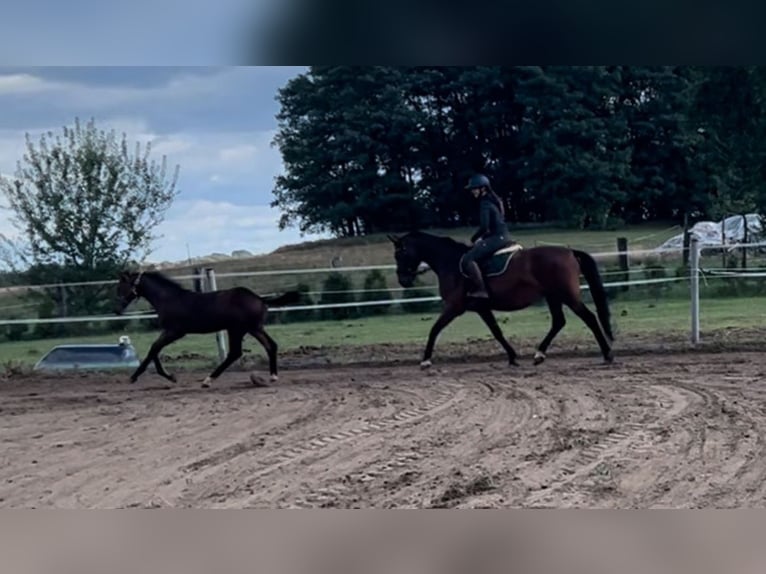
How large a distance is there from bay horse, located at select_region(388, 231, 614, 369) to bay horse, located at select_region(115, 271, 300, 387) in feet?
2.79

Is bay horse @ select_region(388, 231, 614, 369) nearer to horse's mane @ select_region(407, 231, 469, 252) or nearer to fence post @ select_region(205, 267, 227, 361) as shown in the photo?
horse's mane @ select_region(407, 231, 469, 252)

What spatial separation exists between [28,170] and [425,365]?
8.89 feet

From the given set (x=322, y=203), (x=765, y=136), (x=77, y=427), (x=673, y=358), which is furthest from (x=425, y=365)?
(x=765, y=136)

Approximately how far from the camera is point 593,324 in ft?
20.1

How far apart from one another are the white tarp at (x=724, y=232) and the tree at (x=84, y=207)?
10.8ft

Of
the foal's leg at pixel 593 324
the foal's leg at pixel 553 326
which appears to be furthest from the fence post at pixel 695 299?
the foal's leg at pixel 553 326

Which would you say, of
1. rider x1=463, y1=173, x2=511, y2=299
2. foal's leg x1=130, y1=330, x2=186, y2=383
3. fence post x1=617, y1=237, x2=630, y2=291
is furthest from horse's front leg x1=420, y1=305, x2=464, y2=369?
foal's leg x1=130, y1=330, x2=186, y2=383

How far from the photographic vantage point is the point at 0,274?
19.5ft

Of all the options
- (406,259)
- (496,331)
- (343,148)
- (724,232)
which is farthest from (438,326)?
(724,232)

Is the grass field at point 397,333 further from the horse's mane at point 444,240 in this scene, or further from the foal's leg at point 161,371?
the horse's mane at point 444,240

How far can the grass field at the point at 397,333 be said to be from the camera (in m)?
6.31
